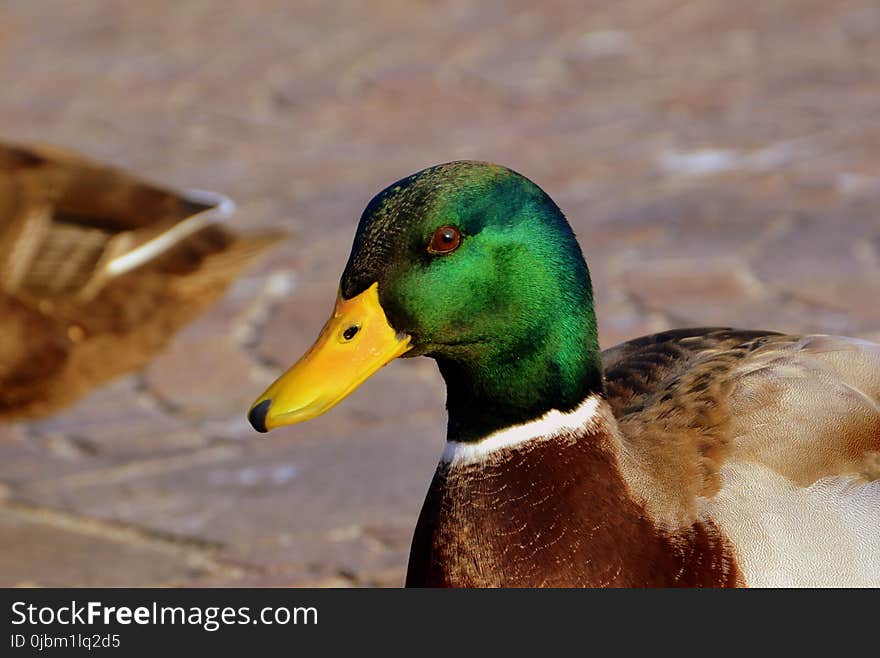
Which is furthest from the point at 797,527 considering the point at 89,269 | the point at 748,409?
the point at 89,269

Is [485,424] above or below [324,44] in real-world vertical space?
below

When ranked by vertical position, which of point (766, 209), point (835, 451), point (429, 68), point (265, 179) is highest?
point (429, 68)

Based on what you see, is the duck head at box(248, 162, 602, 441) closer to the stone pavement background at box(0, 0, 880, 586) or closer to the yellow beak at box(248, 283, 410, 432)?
the yellow beak at box(248, 283, 410, 432)

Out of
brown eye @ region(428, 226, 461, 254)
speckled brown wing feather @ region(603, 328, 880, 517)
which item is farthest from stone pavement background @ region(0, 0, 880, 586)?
brown eye @ region(428, 226, 461, 254)

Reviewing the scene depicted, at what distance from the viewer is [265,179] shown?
6898 mm

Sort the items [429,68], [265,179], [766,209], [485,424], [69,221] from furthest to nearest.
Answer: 1. [429,68]
2. [265,179]
3. [766,209]
4. [69,221]
5. [485,424]

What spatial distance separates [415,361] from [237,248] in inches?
34.6

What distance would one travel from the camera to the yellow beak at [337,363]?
2.43 m

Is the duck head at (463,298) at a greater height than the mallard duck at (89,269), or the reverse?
the mallard duck at (89,269)

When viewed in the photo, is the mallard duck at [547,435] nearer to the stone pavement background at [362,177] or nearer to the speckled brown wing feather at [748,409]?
the speckled brown wing feather at [748,409]

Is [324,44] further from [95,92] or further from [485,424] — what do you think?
[485,424]

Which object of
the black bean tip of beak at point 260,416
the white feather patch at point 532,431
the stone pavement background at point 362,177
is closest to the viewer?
the black bean tip of beak at point 260,416

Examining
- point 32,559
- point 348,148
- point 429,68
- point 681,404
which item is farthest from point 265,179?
point 681,404

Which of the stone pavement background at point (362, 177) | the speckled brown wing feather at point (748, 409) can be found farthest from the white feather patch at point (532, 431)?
the stone pavement background at point (362, 177)
